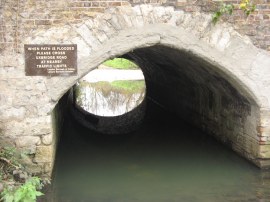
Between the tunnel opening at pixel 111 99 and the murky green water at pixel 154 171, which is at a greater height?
the tunnel opening at pixel 111 99

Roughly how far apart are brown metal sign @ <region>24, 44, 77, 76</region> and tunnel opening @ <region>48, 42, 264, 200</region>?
5.23 ft

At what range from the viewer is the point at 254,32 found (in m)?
6.43

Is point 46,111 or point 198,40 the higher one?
point 198,40

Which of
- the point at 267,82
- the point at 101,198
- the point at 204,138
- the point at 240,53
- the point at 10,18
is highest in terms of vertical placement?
the point at 10,18

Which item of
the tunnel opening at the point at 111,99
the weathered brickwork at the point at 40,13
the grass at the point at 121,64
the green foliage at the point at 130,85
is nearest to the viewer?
the weathered brickwork at the point at 40,13

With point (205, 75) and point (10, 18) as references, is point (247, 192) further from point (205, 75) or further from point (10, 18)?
point (10, 18)

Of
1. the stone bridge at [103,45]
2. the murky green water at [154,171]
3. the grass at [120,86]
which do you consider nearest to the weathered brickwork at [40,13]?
the stone bridge at [103,45]

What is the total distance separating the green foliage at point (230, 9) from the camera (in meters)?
6.09

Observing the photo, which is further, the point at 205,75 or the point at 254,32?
the point at 205,75

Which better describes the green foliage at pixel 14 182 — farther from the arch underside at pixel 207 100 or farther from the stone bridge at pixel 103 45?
the arch underside at pixel 207 100

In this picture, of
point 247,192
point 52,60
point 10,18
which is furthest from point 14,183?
point 247,192

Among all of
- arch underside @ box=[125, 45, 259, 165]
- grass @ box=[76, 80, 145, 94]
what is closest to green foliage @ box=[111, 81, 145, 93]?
grass @ box=[76, 80, 145, 94]

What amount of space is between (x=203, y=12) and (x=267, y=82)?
4.68 ft

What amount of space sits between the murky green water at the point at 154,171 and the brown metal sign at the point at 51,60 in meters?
1.66
